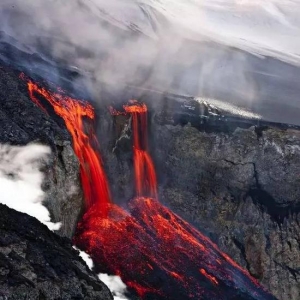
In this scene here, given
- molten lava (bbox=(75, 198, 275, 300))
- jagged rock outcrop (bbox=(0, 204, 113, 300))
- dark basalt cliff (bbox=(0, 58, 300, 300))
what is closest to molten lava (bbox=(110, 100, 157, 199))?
dark basalt cliff (bbox=(0, 58, 300, 300))

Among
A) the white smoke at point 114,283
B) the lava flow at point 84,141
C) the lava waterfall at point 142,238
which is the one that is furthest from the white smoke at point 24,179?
the lava flow at point 84,141

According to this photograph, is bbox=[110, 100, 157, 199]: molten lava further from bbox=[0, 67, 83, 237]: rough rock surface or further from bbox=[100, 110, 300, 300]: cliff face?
bbox=[0, 67, 83, 237]: rough rock surface

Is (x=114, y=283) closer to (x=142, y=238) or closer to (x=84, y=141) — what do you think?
(x=142, y=238)

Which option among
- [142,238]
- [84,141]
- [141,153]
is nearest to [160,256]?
[142,238]

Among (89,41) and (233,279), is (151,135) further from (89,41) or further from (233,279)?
(89,41)

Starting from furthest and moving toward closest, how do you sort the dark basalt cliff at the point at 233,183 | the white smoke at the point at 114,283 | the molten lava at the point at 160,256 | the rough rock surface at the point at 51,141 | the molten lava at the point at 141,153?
the molten lava at the point at 141,153
the dark basalt cliff at the point at 233,183
the molten lava at the point at 160,256
the rough rock surface at the point at 51,141
the white smoke at the point at 114,283

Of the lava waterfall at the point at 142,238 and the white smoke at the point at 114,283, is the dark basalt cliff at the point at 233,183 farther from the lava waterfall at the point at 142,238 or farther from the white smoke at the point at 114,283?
the white smoke at the point at 114,283

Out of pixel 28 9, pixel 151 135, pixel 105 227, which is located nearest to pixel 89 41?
pixel 28 9
